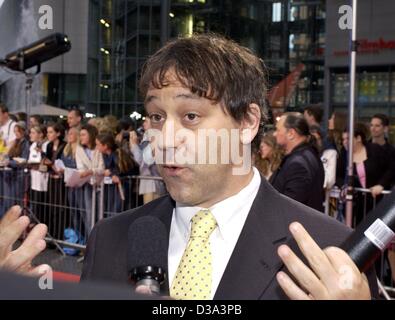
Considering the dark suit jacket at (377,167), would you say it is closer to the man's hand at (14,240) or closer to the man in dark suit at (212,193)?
the man in dark suit at (212,193)

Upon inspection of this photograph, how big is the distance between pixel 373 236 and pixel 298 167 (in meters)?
3.38

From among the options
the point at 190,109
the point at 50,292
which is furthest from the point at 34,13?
the point at 50,292

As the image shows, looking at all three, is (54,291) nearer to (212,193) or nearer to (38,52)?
(212,193)

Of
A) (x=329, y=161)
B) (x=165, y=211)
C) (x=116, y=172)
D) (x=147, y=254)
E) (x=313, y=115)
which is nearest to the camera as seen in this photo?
(x=147, y=254)

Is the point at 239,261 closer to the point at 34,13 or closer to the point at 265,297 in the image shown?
the point at 265,297

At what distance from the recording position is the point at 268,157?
512cm

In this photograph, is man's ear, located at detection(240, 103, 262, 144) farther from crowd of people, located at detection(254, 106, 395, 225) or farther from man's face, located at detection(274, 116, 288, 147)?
man's face, located at detection(274, 116, 288, 147)

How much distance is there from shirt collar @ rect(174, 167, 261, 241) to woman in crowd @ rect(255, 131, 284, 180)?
3.52m

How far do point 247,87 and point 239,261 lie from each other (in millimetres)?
436

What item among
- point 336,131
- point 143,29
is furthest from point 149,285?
point 336,131

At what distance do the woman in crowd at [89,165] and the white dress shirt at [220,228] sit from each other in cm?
473

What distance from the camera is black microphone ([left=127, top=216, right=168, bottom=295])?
1093mm

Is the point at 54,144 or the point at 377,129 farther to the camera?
the point at 54,144

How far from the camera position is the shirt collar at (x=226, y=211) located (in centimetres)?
147
